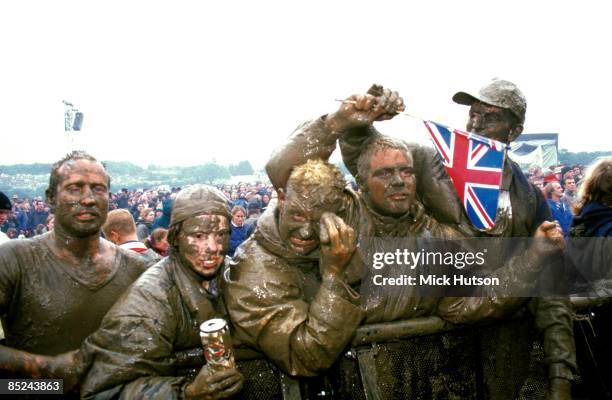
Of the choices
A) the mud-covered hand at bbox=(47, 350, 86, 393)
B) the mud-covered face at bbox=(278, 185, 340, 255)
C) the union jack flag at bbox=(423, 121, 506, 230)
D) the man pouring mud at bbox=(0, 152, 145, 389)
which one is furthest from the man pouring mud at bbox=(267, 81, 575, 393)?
the mud-covered hand at bbox=(47, 350, 86, 393)

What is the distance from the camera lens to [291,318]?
2.71m

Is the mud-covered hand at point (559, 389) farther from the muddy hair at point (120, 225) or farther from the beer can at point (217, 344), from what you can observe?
the muddy hair at point (120, 225)

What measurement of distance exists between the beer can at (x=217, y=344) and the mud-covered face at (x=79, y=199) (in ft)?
4.58

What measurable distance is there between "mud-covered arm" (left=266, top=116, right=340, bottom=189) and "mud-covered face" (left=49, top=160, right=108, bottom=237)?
1102 mm

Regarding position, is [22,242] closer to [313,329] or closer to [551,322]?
[313,329]

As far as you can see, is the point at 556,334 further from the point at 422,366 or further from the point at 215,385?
the point at 215,385

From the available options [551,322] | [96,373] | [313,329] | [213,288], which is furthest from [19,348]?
[551,322]

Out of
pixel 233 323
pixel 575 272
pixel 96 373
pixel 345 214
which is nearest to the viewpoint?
pixel 96 373

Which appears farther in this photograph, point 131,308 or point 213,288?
point 213,288

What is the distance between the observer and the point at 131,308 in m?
2.71

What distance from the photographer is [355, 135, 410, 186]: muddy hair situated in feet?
10.8

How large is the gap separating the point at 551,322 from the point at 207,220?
7.02 feet

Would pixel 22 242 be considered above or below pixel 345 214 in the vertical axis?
below

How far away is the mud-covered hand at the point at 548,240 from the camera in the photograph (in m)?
3.00
